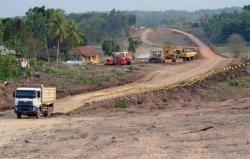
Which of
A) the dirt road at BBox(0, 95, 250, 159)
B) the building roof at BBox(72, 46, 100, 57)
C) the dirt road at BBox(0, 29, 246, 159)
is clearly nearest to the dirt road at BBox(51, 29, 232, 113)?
the dirt road at BBox(0, 29, 246, 159)

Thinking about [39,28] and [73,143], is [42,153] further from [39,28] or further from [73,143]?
[39,28]

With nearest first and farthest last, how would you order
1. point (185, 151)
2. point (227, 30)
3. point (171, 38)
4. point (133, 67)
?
point (185, 151) → point (133, 67) → point (227, 30) → point (171, 38)

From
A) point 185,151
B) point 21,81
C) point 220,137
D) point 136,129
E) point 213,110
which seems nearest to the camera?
point 185,151

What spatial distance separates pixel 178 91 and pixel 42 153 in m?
30.7

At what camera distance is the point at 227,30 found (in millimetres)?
167250

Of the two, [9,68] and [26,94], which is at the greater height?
[26,94]

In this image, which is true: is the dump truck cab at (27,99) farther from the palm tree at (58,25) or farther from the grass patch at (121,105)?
the palm tree at (58,25)

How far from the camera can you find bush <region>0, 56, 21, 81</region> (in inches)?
2448

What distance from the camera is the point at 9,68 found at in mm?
63406

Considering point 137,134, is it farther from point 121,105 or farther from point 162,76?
point 162,76

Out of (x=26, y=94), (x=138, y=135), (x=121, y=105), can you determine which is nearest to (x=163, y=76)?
(x=121, y=105)

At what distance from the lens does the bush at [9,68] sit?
62.2m

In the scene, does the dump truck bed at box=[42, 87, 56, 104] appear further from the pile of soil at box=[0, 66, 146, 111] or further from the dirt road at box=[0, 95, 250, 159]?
the pile of soil at box=[0, 66, 146, 111]

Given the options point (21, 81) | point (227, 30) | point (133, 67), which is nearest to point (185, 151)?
point (21, 81)
